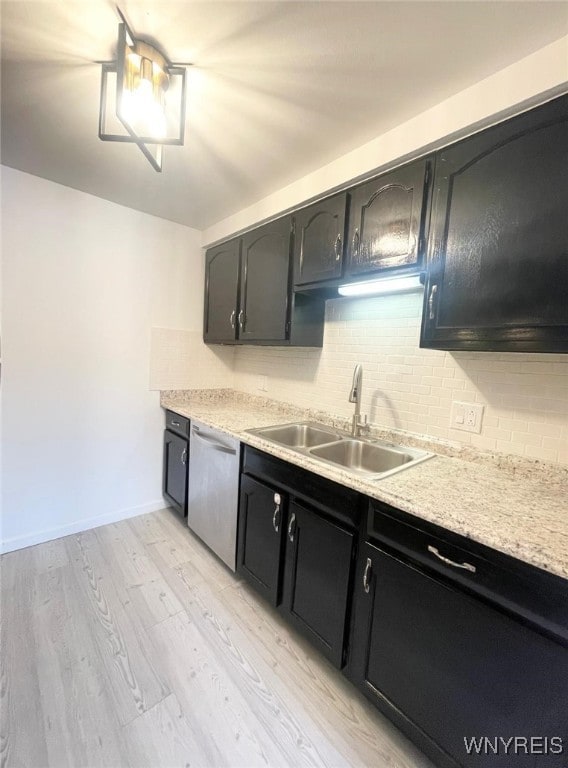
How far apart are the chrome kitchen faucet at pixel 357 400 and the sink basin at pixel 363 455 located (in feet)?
0.28

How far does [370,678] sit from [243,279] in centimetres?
223

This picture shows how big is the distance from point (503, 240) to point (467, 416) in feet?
2.46

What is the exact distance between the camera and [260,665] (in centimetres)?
140

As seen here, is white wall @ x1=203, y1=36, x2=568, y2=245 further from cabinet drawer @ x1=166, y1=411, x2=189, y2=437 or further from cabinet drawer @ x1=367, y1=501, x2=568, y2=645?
cabinet drawer @ x1=166, y1=411, x2=189, y2=437

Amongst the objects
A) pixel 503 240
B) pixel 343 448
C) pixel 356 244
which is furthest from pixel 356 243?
pixel 343 448

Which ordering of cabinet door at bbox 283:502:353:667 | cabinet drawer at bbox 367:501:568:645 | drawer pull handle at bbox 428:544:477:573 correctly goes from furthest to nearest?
cabinet door at bbox 283:502:353:667, drawer pull handle at bbox 428:544:477:573, cabinet drawer at bbox 367:501:568:645

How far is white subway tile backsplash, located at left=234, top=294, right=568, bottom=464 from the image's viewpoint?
50.1 inches

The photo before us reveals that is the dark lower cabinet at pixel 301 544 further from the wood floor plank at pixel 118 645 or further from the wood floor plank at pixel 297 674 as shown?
the wood floor plank at pixel 118 645

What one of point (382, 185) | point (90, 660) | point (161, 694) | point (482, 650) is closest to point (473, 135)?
point (382, 185)

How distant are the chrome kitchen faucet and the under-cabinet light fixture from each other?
42cm

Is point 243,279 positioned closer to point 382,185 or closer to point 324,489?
point 382,185

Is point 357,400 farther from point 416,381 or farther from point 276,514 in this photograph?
point 276,514

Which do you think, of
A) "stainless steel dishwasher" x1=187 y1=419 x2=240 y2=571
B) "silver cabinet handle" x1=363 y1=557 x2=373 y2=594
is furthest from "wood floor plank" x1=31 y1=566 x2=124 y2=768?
"silver cabinet handle" x1=363 y1=557 x2=373 y2=594

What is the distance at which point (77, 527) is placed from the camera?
229 centimetres
